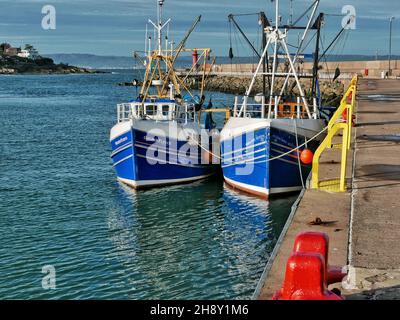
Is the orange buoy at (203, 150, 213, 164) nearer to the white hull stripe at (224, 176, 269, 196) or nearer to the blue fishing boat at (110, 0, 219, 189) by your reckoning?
the blue fishing boat at (110, 0, 219, 189)

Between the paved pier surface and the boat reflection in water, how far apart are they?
6.71 feet

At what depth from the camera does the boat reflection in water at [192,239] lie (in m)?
12.3

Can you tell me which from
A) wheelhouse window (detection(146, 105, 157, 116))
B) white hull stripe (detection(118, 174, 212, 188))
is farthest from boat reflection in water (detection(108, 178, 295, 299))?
wheelhouse window (detection(146, 105, 157, 116))

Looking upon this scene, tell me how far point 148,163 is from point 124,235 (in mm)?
5769

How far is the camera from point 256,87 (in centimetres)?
7600

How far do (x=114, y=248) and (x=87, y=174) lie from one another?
10.8 metres

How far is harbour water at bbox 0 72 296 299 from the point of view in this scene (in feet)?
40.5

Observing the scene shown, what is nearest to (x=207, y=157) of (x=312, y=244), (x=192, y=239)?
(x=192, y=239)

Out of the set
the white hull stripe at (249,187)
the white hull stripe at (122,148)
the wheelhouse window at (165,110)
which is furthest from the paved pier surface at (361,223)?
the white hull stripe at (122,148)

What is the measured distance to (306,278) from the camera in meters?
6.35

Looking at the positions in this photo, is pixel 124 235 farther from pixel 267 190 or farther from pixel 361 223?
pixel 361 223

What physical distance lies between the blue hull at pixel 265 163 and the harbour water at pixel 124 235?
0.47 m

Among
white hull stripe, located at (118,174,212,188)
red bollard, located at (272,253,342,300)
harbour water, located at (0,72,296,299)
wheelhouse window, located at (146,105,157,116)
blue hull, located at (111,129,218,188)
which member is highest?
wheelhouse window, located at (146,105,157,116)
